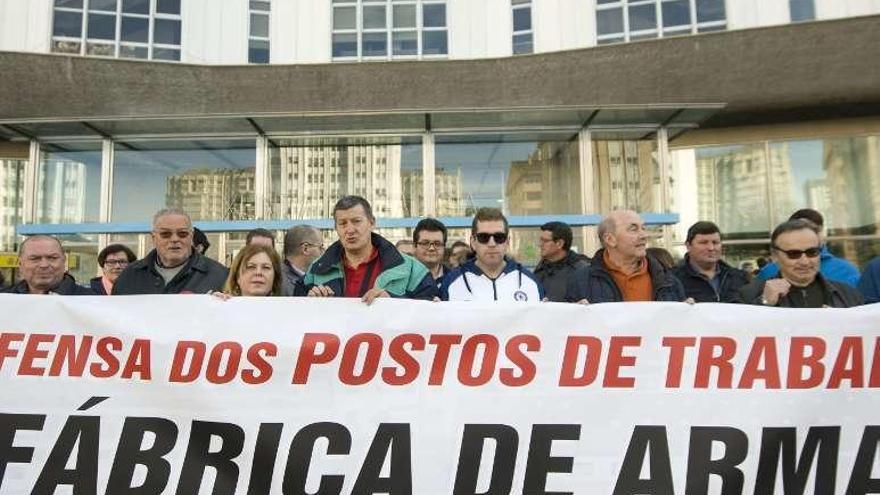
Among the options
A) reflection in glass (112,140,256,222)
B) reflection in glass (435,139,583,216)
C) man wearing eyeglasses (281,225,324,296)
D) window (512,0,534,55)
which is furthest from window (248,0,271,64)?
man wearing eyeglasses (281,225,324,296)

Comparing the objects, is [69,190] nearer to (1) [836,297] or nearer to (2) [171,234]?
(2) [171,234]

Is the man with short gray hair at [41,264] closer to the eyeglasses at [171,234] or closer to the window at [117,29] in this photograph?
the eyeglasses at [171,234]

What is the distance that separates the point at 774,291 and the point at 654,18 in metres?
13.5

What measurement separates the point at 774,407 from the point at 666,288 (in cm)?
105

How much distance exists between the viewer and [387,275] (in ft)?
11.6

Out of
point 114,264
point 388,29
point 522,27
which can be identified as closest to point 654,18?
point 522,27

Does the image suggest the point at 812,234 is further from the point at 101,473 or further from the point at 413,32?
the point at 413,32

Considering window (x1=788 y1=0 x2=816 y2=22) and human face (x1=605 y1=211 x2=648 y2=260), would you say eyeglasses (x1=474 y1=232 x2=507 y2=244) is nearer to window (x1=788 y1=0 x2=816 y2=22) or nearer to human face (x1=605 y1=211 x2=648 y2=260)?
human face (x1=605 y1=211 x2=648 y2=260)

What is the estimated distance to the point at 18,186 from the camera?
14.6 m

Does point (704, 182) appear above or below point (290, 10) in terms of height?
below

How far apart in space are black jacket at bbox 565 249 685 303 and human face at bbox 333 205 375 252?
1.29 meters

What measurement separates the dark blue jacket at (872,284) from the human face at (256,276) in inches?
145

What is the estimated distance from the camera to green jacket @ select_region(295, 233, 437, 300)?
11.6 feet

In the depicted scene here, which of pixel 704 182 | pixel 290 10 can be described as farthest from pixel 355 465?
pixel 290 10
